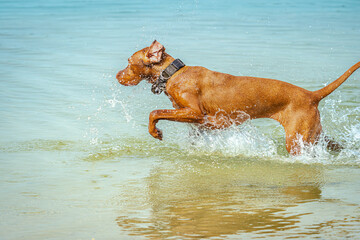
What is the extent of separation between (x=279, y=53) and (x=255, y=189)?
811 cm

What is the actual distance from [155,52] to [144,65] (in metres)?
0.20

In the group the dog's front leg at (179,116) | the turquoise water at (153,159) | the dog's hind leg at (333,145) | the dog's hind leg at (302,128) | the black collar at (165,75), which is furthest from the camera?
the dog's hind leg at (333,145)

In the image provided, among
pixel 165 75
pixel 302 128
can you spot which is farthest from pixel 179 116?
pixel 302 128

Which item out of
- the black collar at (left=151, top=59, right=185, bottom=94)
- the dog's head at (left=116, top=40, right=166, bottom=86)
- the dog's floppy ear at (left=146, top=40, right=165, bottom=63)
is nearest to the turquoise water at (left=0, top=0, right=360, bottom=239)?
the dog's head at (left=116, top=40, right=166, bottom=86)

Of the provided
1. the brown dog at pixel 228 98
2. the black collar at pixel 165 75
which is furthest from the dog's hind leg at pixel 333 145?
the black collar at pixel 165 75

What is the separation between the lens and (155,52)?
568 centimetres

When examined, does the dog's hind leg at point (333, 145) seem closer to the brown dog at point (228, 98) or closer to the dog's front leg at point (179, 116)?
the brown dog at point (228, 98)

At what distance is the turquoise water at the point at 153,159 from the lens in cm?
400

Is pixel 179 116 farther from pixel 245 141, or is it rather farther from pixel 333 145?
pixel 333 145

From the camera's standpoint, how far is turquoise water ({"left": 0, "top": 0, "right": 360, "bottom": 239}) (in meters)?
4.00

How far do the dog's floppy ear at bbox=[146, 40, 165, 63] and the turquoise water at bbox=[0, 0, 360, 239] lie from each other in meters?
0.93

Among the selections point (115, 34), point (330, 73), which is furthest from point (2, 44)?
point (330, 73)

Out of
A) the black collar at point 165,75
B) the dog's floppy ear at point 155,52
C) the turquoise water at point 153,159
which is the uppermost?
the dog's floppy ear at point 155,52

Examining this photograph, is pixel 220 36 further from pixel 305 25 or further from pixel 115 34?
pixel 305 25
